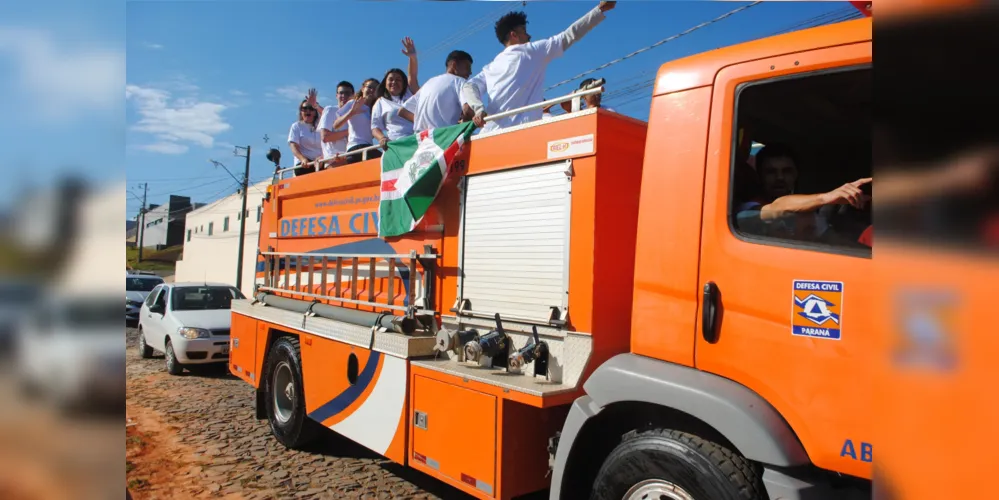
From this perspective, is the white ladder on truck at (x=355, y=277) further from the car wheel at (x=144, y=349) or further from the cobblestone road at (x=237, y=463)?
the car wheel at (x=144, y=349)

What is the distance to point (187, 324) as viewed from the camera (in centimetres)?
1025

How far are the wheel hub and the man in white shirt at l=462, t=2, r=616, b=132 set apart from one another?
271cm

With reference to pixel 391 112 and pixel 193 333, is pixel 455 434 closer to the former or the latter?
pixel 391 112

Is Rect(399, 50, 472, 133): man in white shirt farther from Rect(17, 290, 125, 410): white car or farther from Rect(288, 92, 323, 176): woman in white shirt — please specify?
Rect(17, 290, 125, 410): white car

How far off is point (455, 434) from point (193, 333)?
8.21 meters

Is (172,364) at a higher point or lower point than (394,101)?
lower

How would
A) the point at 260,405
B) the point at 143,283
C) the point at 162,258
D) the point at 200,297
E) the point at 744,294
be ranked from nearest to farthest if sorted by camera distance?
the point at 744,294 < the point at 260,405 < the point at 200,297 < the point at 143,283 < the point at 162,258

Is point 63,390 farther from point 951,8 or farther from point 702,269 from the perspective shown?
point 702,269

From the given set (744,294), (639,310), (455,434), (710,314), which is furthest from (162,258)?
(744,294)

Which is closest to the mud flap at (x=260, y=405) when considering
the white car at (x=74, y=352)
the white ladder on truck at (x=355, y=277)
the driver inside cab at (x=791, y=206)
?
the white ladder on truck at (x=355, y=277)

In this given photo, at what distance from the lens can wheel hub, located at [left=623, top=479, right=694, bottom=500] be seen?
7.93ft

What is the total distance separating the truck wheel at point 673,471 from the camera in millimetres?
→ 2273

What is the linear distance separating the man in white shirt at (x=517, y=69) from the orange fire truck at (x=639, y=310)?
698mm

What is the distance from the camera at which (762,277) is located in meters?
2.33
